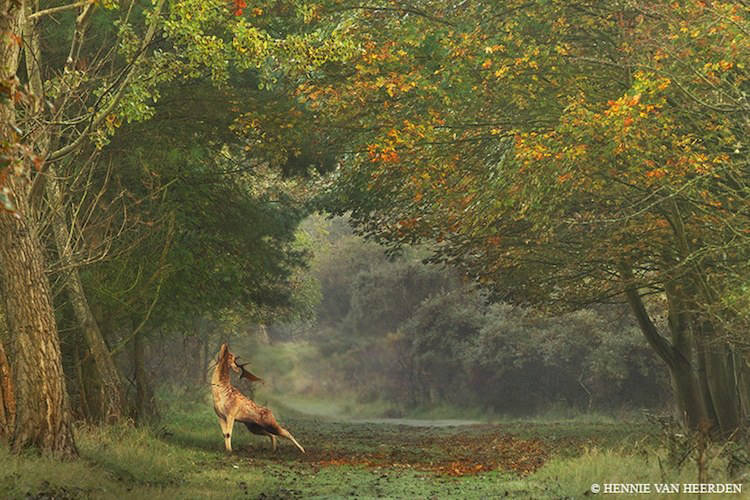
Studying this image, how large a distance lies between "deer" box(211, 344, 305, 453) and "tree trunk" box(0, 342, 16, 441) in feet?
16.8

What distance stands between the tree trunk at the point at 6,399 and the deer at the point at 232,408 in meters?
5.13

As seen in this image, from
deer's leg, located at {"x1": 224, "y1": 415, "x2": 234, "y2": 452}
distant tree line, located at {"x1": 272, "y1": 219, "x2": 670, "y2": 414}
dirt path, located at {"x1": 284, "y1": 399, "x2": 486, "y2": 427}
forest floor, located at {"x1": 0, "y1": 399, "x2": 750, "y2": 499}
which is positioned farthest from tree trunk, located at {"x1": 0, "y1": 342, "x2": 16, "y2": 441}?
dirt path, located at {"x1": 284, "y1": 399, "x2": 486, "y2": 427}

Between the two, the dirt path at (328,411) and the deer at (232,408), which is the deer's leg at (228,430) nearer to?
the deer at (232,408)

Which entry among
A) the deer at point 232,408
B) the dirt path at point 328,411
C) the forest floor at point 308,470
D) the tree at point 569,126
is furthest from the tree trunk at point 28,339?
the dirt path at point 328,411

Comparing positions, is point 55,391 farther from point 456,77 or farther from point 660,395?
point 660,395

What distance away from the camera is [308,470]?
1766 centimetres

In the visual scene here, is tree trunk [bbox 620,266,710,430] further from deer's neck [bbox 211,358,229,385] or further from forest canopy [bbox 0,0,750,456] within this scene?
deer's neck [bbox 211,358,229,385]

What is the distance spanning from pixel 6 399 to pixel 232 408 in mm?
5509

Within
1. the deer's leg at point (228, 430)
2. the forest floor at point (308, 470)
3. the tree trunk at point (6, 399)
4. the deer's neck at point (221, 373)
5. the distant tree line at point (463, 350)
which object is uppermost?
the distant tree line at point (463, 350)

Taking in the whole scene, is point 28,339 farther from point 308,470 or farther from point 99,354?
point 99,354

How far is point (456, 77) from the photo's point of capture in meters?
17.5

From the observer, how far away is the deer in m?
19.8

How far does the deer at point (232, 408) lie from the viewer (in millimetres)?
19844

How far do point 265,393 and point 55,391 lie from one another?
37.4m
